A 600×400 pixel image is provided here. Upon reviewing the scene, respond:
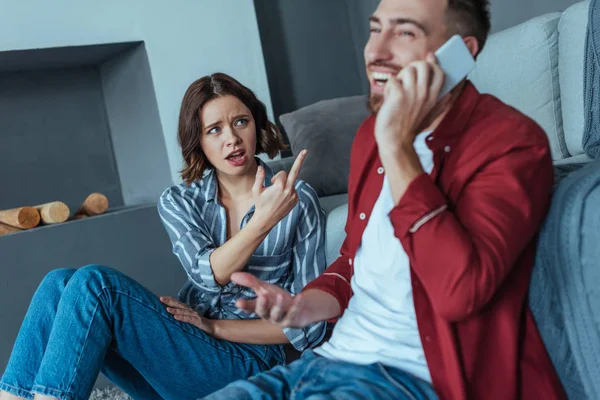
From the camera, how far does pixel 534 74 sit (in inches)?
76.2

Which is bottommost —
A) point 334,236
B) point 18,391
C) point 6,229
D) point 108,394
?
point 108,394

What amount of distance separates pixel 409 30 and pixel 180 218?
82cm

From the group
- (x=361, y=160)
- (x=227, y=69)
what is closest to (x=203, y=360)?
(x=361, y=160)

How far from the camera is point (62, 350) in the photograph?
4.16 ft

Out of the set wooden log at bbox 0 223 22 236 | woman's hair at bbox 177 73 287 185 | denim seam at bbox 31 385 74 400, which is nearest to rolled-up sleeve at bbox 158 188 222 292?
woman's hair at bbox 177 73 287 185

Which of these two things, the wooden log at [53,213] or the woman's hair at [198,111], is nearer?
the woman's hair at [198,111]

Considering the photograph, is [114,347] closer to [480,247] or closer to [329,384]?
[329,384]

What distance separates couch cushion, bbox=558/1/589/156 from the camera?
1.81 m

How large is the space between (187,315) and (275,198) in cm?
32

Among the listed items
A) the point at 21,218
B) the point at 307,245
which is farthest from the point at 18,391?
the point at 21,218

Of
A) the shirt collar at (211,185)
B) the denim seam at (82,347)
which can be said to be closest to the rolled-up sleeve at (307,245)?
the shirt collar at (211,185)

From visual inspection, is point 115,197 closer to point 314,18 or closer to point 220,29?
point 220,29

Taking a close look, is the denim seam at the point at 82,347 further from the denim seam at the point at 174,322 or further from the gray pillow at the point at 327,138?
the gray pillow at the point at 327,138

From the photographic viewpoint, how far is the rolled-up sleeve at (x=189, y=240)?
1536mm
